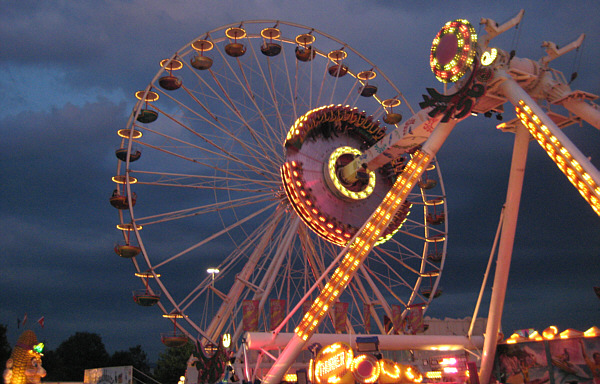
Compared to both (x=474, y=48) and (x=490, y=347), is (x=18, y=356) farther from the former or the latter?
(x=474, y=48)

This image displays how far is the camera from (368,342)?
1403 cm

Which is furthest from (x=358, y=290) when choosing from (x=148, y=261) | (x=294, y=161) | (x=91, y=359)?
(x=91, y=359)

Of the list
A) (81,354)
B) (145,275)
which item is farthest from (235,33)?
(81,354)

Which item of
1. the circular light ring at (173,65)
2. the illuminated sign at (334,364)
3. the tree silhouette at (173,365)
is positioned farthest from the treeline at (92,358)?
the illuminated sign at (334,364)

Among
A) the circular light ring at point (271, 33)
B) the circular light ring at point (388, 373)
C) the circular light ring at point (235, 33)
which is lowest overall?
the circular light ring at point (388, 373)

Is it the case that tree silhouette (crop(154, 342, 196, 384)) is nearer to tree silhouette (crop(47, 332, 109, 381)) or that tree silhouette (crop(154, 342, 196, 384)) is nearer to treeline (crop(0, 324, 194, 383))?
treeline (crop(0, 324, 194, 383))

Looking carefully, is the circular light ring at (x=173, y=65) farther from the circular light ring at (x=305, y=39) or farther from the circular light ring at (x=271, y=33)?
the circular light ring at (x=305, y=39)

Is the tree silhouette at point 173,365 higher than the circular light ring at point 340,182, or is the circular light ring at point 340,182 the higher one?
the circular light ring at point 340,182

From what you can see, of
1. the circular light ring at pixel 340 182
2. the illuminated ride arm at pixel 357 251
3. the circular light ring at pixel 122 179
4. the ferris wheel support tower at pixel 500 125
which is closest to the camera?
the ferris wheel support tower at pixel 500 125

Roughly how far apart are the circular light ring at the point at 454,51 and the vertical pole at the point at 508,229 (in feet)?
6.17

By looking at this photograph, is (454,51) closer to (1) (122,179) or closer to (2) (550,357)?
(2) (550,357)

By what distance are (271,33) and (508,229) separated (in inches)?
502

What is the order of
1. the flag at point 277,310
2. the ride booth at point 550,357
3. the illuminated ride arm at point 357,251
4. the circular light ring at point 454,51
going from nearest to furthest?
the circular light ring at point 454,51 < the ride booth at point 550,357 < the illuminated ride arm at point 357,251 < the flag at point 277,310

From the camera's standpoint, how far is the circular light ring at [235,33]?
20047 mm
